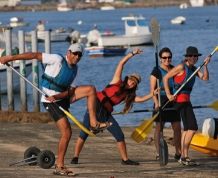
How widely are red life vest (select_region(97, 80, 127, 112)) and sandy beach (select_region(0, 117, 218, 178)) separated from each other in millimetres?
939

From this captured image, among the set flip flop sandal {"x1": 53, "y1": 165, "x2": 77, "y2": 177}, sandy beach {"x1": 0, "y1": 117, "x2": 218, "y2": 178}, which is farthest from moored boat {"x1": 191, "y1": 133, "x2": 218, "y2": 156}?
flip flop sandal {"x1": 53, "y1": 165, "x2": 77, "y2": 177}

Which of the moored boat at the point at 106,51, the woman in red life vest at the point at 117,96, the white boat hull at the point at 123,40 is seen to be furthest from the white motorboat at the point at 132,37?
the woman in red life vest at the point at 117,96

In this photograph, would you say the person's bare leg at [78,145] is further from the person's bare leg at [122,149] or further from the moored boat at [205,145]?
the moored boat at [205,145]

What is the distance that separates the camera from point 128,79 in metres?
14.0

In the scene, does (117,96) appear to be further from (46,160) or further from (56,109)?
(46,160)

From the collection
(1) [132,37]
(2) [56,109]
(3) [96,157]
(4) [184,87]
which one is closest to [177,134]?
(4) [184,87]

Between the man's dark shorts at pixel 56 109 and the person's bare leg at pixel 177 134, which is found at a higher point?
the man's dark shorts at pixel 56 109

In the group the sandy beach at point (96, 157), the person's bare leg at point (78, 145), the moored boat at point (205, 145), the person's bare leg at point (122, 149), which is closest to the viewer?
the sandy beach at point (96, 157)

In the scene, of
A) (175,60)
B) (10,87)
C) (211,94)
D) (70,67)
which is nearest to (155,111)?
(70,67)

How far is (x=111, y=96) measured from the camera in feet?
46.4

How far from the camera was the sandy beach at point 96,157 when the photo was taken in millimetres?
13836

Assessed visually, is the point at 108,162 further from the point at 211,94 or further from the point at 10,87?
the point at 211,94

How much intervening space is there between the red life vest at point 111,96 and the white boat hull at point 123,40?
52.0 m

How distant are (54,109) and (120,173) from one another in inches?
53.5
